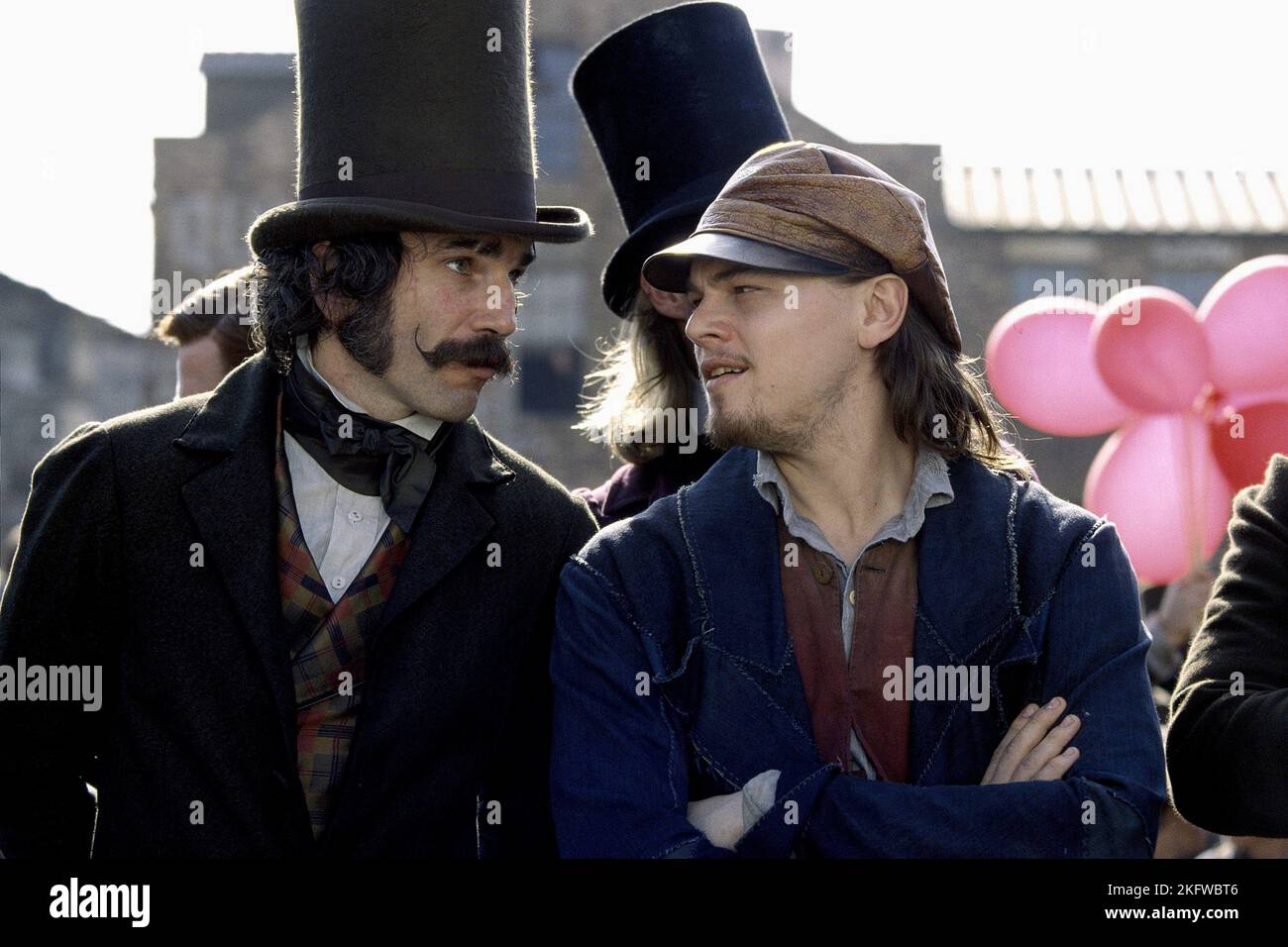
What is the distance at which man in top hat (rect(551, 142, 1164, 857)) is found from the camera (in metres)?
2.82

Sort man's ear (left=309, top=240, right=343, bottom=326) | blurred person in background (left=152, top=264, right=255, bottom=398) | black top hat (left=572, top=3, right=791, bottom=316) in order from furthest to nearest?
blurred person in background (left=152, top=264, right=255, bottom=398) < black top hat (left=572, top=3, right=791, bottom=316) < man's ear (left=309, top=240, right=343, bottom=326)

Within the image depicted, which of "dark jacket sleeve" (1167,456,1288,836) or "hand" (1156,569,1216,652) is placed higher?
"hand" (1156,569,1216,652)

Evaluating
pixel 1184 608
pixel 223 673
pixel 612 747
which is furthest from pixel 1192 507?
pixel 223 673

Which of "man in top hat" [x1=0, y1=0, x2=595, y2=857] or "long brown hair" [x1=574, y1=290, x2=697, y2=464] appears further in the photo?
"long brown hair" [x1=574, y1=290, x2=697, y2=464]

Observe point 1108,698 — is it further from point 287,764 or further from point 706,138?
point 706,138

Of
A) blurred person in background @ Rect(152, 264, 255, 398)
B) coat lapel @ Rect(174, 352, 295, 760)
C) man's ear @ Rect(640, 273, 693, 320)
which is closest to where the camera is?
coat lapel @ Rect(174, 352, 295, 760)

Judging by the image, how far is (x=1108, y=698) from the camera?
2.90m

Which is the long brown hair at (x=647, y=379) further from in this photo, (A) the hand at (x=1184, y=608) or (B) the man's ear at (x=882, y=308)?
(A) the hand at (x=1184, y=608)

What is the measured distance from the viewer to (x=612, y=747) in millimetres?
2904

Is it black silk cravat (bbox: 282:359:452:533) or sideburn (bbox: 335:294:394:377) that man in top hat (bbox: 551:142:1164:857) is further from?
sideburn (bbox: 335:294:394:377)

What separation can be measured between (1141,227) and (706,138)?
25081 mm

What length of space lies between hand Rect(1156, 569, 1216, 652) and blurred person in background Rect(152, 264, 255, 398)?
12.2 feet
